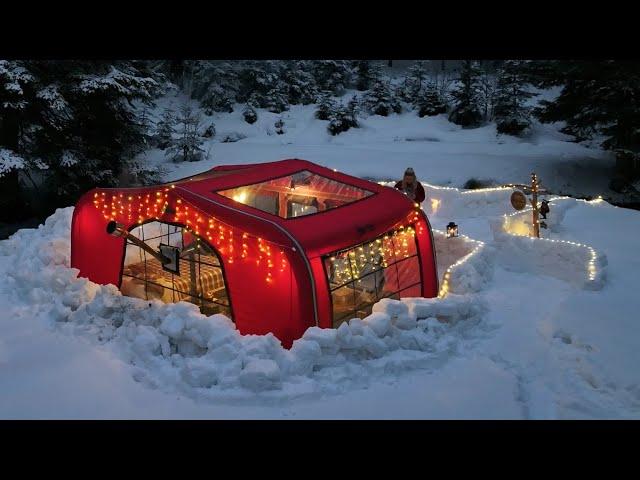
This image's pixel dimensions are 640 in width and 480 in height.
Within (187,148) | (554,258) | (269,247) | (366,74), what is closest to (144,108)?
(187,148)

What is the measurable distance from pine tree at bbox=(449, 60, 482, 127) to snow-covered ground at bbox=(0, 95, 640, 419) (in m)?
14.8

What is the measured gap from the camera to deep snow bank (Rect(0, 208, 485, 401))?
195 inches

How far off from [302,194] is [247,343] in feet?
10.3

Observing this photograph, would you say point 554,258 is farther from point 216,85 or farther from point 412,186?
point 216,85

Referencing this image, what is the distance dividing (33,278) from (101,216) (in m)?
A: 1.26

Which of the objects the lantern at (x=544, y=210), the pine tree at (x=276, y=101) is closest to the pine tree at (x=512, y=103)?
the pine tree at (x=276, y=101)

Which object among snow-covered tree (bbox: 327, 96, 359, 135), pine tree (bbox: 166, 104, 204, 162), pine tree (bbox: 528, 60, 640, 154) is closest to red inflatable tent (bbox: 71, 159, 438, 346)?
pine tree (bbox: 166, 104, 204, 162)

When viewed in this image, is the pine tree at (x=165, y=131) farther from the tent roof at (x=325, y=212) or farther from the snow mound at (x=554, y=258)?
the snow mound at (x=554, y=258)

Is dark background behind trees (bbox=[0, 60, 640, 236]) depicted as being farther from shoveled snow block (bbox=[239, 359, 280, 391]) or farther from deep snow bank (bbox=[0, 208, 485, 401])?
shoveled snow block (bbox=[239, 359, 280, 391])

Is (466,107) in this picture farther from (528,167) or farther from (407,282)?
(407,282)

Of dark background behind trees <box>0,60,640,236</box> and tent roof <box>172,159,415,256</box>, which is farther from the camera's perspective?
dark background behind trees <box>0,60,640,236</box>

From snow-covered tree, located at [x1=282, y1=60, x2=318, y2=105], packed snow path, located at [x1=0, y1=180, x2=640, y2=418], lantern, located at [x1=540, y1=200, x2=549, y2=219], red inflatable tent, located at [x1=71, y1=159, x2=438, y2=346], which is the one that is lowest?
packed snow path, located at [x1=0, y1=180, x2=640, y2=418]

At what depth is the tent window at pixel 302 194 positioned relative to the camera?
296 inches

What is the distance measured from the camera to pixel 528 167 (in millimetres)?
18219
